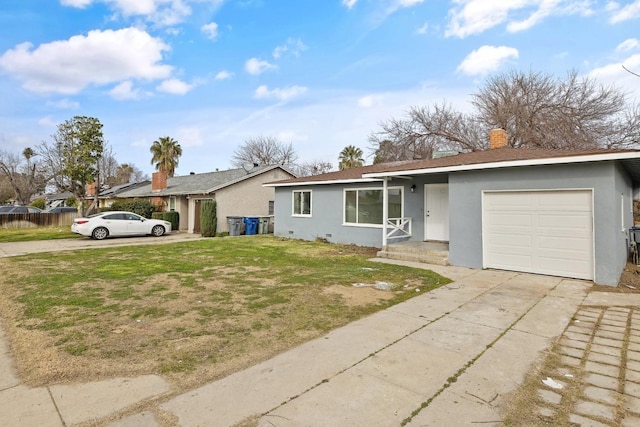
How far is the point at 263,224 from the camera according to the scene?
1889 centimetres

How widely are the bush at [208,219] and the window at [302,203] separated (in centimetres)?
492

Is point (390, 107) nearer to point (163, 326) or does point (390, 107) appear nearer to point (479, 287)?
point (479, 287)

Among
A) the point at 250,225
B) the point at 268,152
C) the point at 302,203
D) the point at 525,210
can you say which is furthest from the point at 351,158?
the point at 525,210

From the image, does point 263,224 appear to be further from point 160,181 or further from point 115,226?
point 160,181

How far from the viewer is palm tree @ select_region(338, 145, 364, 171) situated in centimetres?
3906

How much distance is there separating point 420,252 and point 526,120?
54.4 ft

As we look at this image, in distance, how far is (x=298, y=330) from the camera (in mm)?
4387

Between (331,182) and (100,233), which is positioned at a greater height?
(331,182)

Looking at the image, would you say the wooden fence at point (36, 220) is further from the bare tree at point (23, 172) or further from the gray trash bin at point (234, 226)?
the bare tree at point (23, 172)

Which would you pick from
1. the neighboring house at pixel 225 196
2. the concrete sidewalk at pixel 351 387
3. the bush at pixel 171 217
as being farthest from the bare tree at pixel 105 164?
the concrete sidewalk at pixel 351 387

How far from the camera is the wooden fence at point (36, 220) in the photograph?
72.7 ft

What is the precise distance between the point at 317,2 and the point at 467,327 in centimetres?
1243

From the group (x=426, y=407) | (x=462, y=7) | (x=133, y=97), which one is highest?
(x=462, y=7)

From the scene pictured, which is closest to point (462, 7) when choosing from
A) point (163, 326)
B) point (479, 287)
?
point (479, 287)
